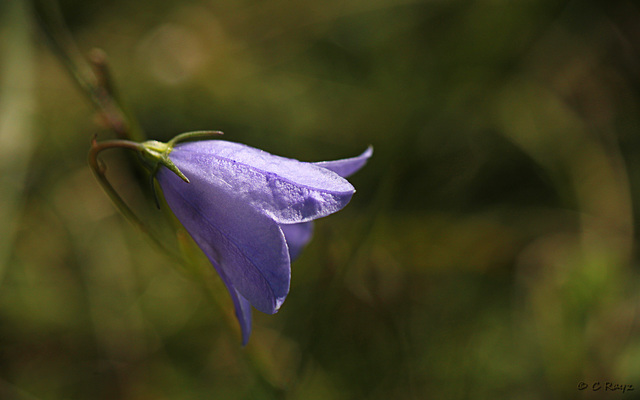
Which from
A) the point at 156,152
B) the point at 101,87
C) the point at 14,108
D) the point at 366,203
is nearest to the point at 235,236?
the point at 156,152

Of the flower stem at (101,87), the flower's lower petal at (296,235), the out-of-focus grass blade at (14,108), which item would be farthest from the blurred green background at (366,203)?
the flower stem at (101,87)

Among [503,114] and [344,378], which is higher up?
[503,114]

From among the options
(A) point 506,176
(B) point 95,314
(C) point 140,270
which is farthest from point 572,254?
(B) point 95,314

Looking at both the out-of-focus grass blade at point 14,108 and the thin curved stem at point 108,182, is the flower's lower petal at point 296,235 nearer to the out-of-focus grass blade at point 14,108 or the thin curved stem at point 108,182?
the thin curved stem at point 108,182

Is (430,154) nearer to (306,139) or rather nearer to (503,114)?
(503,114)

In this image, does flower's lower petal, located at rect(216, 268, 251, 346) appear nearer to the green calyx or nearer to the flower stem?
the green calyx

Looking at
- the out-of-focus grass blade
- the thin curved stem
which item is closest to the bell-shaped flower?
the thin curved stem
